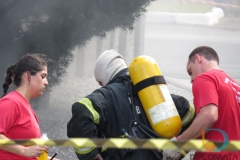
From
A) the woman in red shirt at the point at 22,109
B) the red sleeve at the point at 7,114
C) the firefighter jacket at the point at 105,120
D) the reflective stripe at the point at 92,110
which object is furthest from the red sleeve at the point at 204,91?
the red sleeve at the point at 7,114

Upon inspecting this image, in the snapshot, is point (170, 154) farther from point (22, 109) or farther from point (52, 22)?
point (52, 22)

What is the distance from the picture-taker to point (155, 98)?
3.29m

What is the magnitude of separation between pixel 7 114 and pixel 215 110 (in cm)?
128

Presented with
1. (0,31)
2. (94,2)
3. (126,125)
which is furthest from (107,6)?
(126,125)

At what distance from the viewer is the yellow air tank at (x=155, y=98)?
327 cm

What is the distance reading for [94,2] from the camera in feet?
24.9

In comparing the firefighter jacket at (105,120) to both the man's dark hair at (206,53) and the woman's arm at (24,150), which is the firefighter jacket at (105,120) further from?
the man's dark hair at (206,53)

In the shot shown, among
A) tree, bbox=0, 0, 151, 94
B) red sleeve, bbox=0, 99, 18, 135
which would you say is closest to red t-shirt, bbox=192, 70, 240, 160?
red sleeve, bbox=0, 99, 18, 135

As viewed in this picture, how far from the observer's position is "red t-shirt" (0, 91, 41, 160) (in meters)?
3.06

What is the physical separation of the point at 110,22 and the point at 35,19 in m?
1.19

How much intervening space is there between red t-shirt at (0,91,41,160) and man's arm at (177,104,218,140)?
0.99m

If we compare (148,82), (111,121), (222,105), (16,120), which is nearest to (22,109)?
(16,120)

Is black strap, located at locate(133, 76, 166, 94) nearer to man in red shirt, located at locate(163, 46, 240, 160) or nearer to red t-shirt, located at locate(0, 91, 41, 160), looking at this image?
man in red shirt, located at locate(163, 46, 240, 160)

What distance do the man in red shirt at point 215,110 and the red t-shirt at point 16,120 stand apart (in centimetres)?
97
